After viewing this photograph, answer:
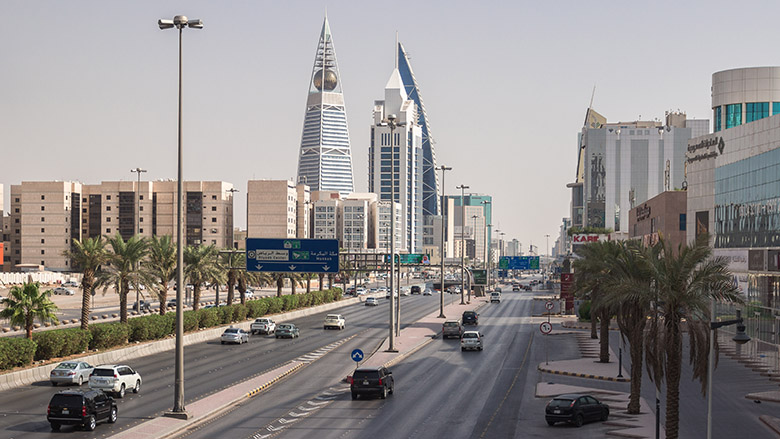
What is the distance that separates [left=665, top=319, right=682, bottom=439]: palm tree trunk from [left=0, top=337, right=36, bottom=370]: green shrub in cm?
3177

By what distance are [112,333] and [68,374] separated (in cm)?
1182

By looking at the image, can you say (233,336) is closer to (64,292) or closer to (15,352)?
(15,352)

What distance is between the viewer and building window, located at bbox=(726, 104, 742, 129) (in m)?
90.0

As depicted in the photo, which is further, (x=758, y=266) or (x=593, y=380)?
(x=758, y=266)

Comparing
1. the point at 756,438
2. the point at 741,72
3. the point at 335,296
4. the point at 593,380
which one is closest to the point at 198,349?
the point at 593,380

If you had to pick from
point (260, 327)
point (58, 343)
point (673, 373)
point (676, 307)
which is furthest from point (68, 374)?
point (260, 327)

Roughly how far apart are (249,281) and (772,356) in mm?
54482

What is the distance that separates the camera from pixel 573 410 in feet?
108

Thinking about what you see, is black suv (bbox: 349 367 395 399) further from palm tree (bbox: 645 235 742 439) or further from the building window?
the building window

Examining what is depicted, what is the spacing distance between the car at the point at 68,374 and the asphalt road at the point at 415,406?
9845mm

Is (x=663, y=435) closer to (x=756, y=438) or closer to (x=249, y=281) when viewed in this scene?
(x=756, y=438)

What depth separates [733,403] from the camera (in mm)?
40625

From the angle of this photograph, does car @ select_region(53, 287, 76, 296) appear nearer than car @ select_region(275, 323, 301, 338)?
No

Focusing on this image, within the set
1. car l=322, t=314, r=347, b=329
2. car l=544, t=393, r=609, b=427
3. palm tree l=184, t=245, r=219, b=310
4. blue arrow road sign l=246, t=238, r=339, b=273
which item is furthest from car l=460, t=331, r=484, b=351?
car l=544, t=393, r=609, b=427
